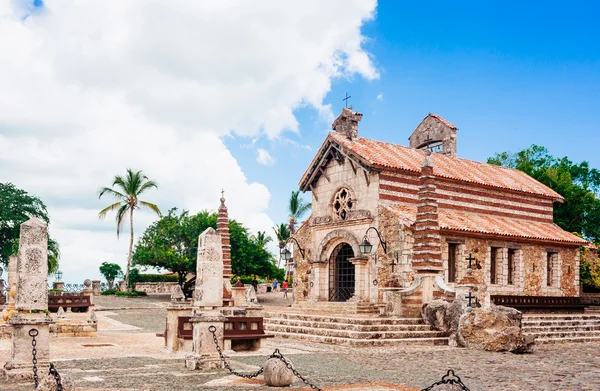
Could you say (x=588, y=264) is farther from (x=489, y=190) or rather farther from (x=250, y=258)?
(x=250, y=258)

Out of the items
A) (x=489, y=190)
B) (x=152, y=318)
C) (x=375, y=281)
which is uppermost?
(x=489, y=190)

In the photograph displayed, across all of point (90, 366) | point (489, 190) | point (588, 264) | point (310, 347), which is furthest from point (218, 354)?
point (588, 264)

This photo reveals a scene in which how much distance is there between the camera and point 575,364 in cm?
1370

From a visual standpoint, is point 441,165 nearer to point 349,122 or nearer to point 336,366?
point 349,122

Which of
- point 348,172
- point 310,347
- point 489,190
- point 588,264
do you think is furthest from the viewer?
point 588,264

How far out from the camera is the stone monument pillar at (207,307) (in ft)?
37.0

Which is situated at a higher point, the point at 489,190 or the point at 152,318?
the point at 489,190

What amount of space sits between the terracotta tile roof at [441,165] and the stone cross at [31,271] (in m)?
16.5

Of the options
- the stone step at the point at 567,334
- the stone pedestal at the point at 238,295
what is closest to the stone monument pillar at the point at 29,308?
the stone step at the point at 567,334

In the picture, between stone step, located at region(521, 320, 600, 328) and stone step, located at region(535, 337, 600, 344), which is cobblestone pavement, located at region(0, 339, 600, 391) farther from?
stone step, located at region(521, 320, 600, 328)

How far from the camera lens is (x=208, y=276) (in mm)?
11453

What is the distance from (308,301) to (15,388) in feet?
63.2

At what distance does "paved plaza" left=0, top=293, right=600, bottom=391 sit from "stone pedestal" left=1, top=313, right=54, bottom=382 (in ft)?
1.13

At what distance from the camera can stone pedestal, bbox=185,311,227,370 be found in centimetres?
1125
